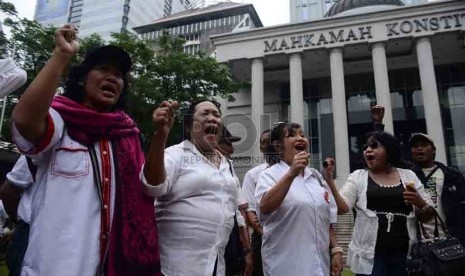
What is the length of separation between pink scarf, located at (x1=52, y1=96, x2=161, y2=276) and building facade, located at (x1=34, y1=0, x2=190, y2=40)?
219 feet

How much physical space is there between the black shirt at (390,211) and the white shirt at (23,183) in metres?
2.73

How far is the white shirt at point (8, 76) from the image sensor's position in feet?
7.09

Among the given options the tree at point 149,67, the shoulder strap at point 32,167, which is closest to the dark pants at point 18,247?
the shoulder strap at point 32,167

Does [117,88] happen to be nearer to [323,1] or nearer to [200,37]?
[323,1]

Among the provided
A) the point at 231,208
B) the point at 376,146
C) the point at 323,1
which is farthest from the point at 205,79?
the point at 323,1

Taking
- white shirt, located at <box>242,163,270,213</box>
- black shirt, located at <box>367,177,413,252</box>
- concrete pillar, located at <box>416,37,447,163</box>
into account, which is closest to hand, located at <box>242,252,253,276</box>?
white shirt, located at <box>242,163,270,213</box>

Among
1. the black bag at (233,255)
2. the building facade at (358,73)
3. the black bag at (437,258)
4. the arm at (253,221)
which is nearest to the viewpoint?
the black bag at (233,255)

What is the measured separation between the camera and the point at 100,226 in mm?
1715

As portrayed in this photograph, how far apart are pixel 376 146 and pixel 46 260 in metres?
2.98

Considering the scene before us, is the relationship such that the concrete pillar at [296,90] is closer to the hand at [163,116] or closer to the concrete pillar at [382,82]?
the concrete pillar at [382,82]

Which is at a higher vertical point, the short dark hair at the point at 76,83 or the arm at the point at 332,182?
the short dark hair at the point at 76,83

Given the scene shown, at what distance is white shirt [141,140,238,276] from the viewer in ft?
6.79

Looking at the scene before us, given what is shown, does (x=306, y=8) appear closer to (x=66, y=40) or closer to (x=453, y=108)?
(x=453, y=108)

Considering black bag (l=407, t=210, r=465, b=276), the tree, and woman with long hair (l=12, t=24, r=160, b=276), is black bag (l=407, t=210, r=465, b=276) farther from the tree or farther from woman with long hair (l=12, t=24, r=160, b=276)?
the tree
